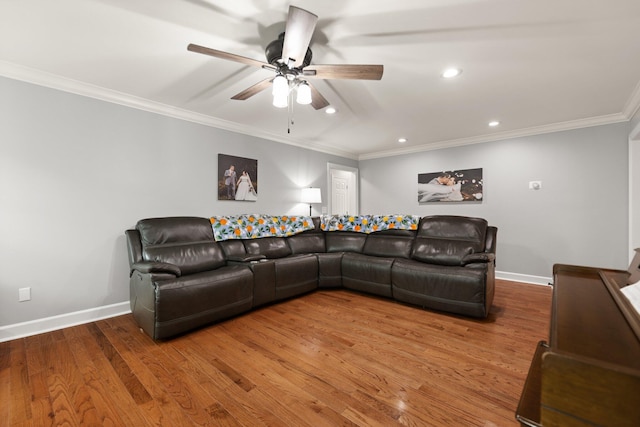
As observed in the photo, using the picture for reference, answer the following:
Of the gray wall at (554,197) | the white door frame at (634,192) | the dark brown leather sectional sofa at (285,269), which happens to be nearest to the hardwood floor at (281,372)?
the dark brown leather sectional sofa at (285,269)

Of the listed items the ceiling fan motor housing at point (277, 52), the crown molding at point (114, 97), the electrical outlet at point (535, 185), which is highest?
the crown molding at point (114, 97)

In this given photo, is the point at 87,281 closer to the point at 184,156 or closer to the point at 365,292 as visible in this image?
the point at 184,156

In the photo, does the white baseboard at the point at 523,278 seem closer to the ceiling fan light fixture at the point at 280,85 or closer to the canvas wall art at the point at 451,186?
the canvas wall art at the point at 451,186

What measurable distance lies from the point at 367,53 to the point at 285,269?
2.48 m

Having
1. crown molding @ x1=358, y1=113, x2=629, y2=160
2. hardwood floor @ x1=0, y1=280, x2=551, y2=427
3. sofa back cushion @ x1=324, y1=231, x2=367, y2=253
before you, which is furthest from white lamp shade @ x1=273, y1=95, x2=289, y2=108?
crown molding @ x1=358, y1=113, x2=629, y2=160

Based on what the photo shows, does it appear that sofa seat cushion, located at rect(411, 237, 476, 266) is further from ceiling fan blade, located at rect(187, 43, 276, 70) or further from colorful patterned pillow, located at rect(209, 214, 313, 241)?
ceiling fan blade, located at rect(187, 43, 276, 70)

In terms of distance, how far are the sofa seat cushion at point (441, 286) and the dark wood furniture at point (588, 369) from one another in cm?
162

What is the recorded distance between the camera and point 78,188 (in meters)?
2.77

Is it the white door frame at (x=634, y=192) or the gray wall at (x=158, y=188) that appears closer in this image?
the gray wall at (x=158, y=188)

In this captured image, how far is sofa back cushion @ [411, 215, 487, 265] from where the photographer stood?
3221mm

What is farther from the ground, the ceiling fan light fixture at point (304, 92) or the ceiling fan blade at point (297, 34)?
the ceiling fan blade at point (297, 34)

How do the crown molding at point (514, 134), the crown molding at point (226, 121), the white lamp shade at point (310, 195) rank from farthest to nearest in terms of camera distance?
the white lamp shade at point (310, 195)
the crown molding at point (514, 134)
the crown molding at point (226, 121)

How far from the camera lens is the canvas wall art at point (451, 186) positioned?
4.71 m

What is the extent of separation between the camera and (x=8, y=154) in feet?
7.95
